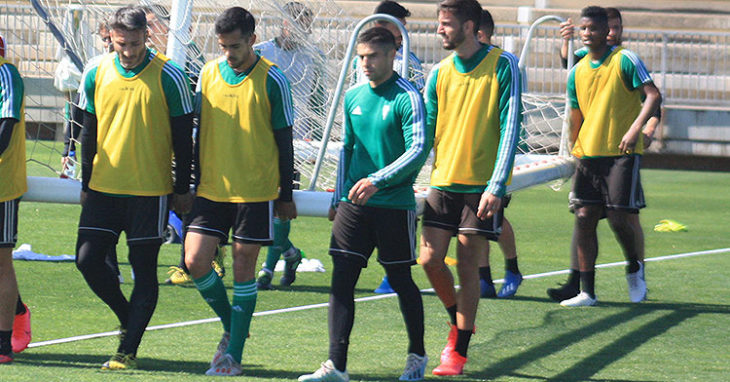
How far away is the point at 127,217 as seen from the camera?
6.23 m

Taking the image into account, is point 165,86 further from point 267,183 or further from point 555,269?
point 555,269

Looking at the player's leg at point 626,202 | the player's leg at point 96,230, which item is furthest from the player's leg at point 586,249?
the player's leg at point 96,230

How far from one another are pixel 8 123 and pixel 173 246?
15.9 ft

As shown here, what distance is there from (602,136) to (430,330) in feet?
6.35

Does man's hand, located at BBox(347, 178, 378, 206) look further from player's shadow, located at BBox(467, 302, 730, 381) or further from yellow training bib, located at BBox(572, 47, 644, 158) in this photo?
yellow training bib, located at BBox(572, 47, 644, 158)

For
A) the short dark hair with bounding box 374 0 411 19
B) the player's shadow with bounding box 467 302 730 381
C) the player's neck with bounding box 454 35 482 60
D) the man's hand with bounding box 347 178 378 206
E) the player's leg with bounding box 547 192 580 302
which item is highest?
the short dark hair with bounding box 374 0 411 19

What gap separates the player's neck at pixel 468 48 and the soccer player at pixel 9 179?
2275mm

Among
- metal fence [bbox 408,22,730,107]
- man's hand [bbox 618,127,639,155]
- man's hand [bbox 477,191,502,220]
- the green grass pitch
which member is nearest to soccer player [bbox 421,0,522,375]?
man's hand [bbox 477,191,502,220]

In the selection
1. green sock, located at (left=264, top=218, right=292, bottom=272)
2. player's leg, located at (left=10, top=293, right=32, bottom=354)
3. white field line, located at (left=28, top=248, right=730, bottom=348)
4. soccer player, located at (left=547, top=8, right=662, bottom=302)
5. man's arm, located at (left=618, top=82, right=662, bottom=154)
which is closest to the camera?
player's leg, located at (left=10, top=293, right=32, bottom=354)

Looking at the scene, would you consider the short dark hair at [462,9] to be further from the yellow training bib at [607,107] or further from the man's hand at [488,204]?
the yellow training bib at [607,107]

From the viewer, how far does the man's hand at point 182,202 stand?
6289 millimetres

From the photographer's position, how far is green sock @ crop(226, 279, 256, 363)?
6.21m

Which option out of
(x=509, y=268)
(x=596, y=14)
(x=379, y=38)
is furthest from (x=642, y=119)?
(x=379, y=38)

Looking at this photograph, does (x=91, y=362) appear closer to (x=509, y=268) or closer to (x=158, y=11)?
(x=158, y=11)
